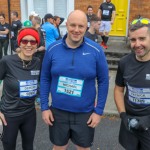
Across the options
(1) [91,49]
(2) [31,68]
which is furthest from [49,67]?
(1) [91,49]

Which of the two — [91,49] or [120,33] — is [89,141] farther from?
[120,33]

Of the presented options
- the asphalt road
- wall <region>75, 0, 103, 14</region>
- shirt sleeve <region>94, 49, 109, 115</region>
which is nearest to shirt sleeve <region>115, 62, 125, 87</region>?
shirt sleeve <region>94, 49, 109, 115</region>

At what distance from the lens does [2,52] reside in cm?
984

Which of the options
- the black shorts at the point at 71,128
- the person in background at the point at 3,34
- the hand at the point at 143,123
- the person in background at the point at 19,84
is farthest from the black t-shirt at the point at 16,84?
the person in background at the point at 3,34

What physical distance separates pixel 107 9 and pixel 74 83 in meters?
7.93

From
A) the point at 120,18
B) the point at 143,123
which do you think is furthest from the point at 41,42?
the point at 120,18

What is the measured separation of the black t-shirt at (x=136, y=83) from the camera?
2.51 m

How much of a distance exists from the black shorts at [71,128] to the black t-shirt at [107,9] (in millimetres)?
7857

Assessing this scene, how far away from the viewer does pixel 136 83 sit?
8.37 ft

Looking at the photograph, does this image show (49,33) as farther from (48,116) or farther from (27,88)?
(48,116)

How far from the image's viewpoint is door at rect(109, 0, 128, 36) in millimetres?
11047

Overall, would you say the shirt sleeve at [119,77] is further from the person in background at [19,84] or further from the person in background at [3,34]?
the person in background at [3,34]

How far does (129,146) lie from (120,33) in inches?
355

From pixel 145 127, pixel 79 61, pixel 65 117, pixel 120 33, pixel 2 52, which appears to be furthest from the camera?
pixel 120 33
